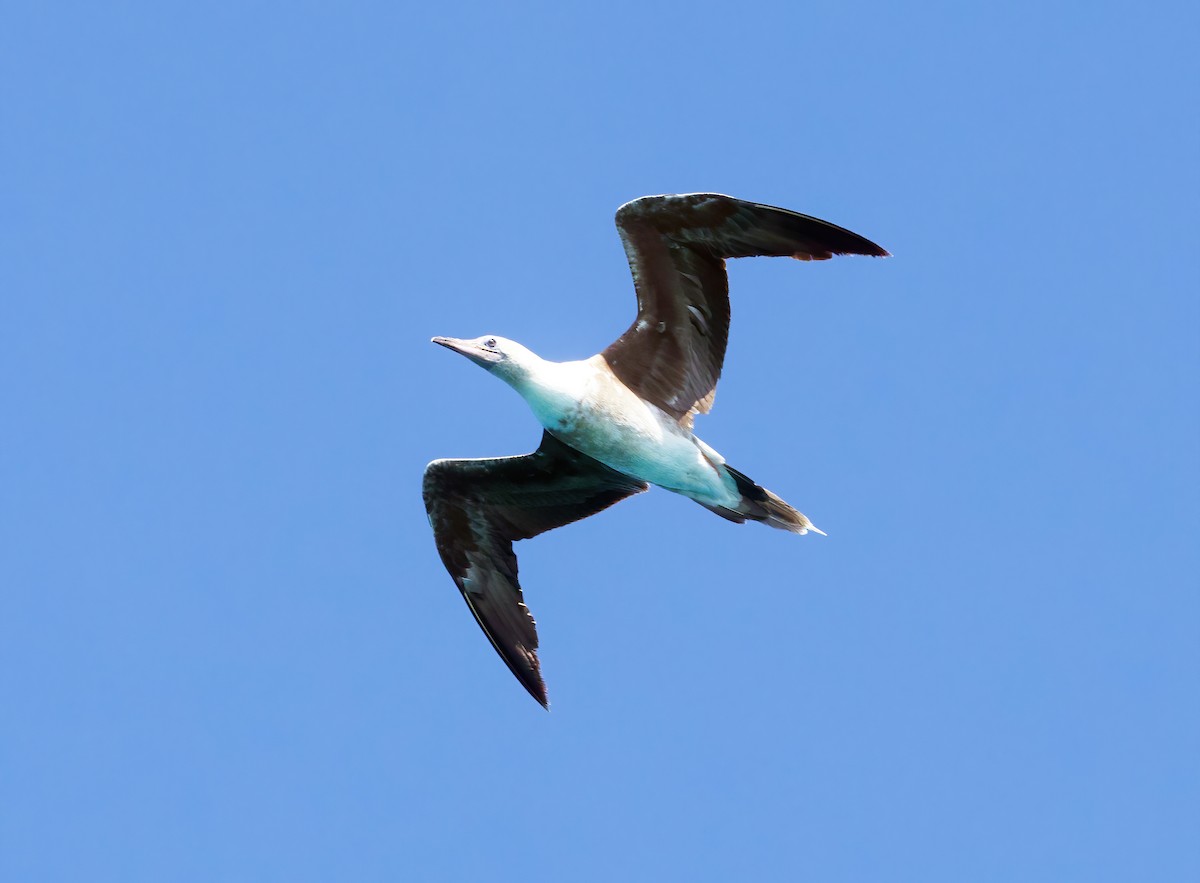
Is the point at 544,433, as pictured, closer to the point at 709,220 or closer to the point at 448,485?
the point at 448,485

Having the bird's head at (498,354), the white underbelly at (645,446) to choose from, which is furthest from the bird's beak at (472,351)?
the white underbelly at (645,446)

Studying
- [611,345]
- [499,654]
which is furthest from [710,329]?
[499,654]

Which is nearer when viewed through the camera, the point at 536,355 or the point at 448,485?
the point at 536,355

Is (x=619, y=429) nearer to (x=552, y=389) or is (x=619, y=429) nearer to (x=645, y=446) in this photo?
(x=645, y=446)

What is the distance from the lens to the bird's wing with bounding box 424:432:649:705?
15641 mm

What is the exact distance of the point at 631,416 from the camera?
1448cm

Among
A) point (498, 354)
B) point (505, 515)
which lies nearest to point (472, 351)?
point (498, 354)

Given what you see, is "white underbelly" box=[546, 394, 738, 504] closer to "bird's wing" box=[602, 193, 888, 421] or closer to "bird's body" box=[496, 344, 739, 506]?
"bird's body" box=[496, 344, 739, 506]

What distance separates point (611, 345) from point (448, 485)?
2256 mm

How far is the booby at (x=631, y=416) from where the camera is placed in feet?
45.9

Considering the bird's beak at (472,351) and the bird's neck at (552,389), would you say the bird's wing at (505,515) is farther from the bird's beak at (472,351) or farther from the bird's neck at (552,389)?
the bird's beak at (472,351)

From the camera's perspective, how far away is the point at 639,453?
14.5m

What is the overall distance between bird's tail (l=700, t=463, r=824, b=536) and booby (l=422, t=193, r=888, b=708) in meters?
0.01

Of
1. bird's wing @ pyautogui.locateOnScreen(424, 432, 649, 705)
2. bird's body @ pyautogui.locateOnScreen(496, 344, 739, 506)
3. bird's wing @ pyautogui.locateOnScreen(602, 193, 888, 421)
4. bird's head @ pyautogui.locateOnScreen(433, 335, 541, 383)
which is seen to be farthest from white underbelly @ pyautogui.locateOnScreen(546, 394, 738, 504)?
bird's wing @ pyautogui.locateOnScreen(424, 432, 649, 705)
